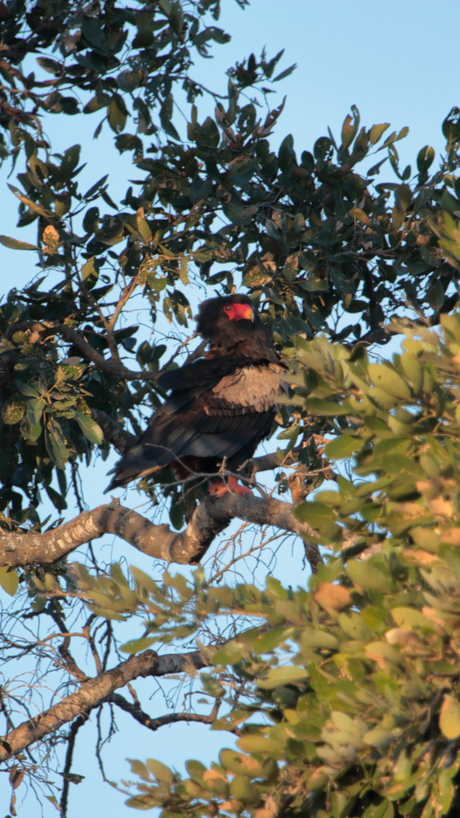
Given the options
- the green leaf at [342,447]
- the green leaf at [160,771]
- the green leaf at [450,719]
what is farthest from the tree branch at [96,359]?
the green leaf at [450,719]

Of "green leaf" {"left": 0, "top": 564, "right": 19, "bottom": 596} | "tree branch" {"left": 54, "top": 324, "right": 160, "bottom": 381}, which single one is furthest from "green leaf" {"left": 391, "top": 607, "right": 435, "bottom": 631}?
"green leaf" {"left": 0, "top": 564, "right": 19, "bottom": 596}

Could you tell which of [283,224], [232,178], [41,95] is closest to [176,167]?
[232,178]

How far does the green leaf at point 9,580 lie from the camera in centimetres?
413

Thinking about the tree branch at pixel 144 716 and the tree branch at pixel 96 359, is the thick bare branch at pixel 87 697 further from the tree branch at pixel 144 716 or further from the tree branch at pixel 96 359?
the tree branch at pixel 96 359

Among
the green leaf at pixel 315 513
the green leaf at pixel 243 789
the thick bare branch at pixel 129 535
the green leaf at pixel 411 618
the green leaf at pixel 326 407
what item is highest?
the thick bare branch at pixel 129 535

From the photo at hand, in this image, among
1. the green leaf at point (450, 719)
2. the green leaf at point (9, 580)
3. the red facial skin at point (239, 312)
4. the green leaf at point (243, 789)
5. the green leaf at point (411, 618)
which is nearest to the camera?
the green leaf at point (450, 719)

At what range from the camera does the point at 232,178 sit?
4.03 meters

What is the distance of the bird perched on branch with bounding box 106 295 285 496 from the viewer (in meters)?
4.51

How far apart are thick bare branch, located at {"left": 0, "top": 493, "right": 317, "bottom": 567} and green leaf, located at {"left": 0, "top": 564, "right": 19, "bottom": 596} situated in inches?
2.2

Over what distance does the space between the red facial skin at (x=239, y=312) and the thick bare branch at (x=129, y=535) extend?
5.26ft

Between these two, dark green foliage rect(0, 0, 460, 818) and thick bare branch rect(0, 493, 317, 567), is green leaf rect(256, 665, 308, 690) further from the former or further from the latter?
thick bare branch rect(0, 493, 317, 567)

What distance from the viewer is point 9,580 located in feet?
13.6

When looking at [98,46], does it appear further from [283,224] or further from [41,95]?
[283,224]

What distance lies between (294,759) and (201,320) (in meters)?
4.11
